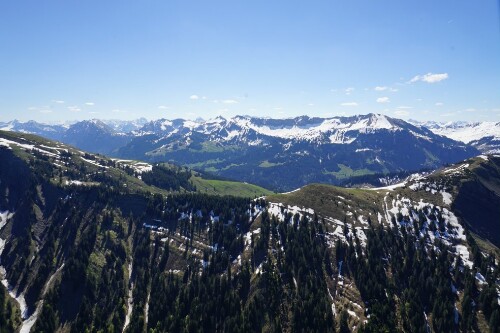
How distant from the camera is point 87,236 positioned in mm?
187750

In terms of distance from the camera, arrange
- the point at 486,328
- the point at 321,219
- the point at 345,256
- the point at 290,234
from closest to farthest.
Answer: the point at 486,328
the point at 345,256
the point at 290,234
the point at 321,219

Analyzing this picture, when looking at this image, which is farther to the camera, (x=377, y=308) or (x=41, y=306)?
(x=41, y=306)

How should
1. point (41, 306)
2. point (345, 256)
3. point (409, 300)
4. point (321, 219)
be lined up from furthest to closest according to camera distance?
point (321, 219) < point (345, 256) < point (41, 306) < point (409, 300)

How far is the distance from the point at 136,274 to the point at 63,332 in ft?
127

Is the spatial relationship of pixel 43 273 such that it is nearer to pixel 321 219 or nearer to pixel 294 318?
pixel 294 318

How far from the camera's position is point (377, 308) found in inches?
5226

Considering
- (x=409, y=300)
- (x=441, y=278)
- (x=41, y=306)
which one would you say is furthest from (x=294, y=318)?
(x=41, y=306)

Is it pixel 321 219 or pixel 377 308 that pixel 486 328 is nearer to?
pixel 377 308

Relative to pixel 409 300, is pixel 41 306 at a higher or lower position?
lower

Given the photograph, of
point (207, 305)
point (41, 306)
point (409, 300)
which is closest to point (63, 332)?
point (41, 306)

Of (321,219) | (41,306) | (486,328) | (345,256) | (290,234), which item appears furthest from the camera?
(321,219)

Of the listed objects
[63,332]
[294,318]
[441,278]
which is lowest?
[63,332]

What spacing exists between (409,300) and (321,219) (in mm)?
68246

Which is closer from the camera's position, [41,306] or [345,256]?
[41,306]
